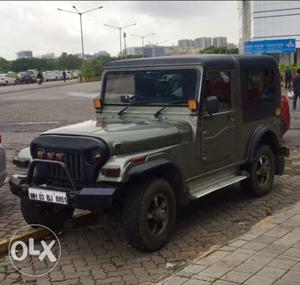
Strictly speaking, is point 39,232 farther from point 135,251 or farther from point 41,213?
point 135,251

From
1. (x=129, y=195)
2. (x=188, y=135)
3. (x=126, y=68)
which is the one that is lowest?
(x=129, y=195)

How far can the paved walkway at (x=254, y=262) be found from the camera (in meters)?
4.56

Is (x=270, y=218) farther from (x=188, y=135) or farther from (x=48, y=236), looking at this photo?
(x=48, y=236)

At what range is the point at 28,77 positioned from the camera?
72562 millimetres

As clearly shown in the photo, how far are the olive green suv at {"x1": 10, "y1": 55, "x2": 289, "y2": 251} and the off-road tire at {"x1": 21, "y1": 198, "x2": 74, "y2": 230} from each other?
0.04 ft

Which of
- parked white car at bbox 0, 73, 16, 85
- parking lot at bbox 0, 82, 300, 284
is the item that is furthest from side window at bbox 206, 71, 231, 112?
parked white car at bbox 0, 73, 16, 85

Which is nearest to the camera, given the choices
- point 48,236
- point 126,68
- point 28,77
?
point 48,236

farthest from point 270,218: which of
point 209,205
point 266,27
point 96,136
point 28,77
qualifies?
point 266,27

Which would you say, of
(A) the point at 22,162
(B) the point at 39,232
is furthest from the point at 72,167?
(B) the point at 39,232

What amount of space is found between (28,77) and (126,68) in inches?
2669

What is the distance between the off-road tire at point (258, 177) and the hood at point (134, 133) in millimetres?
1666

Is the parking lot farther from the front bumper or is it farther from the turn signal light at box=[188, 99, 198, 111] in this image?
the turn signal light at box=[188, 99, 198, 111]

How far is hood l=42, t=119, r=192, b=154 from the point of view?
551 cm

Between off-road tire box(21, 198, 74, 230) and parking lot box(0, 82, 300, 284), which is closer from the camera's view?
parking lot box(0, 82, 300, 284)
